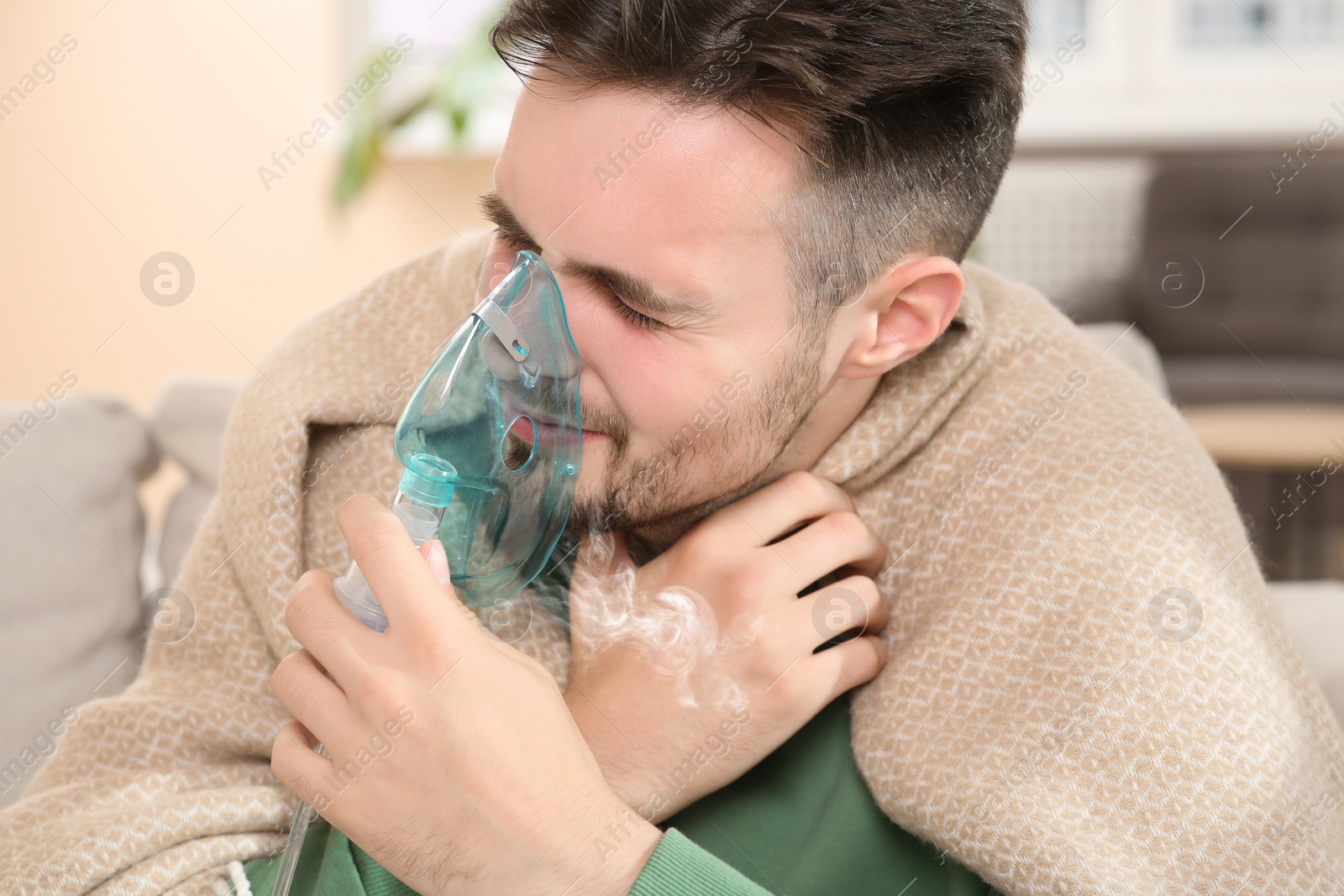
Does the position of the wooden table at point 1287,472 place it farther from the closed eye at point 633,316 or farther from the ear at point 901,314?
the closed eye at point 633,316

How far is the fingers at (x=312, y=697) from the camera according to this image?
2.65ft

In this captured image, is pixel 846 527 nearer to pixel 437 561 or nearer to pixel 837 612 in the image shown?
pixel 837 612

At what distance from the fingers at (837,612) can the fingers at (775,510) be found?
0.07m

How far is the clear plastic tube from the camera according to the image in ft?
2.73

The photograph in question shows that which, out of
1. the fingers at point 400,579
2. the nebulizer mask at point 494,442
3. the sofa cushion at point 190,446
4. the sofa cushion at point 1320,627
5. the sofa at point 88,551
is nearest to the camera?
the fingers at point 400,579

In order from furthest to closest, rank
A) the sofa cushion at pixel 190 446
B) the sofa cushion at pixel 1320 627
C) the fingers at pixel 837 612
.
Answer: the sofa cushion at pixel 190 446, the sofa cushion at pixel 1320 627, the fingers at pixel 837 612

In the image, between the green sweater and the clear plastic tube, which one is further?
the green sweater

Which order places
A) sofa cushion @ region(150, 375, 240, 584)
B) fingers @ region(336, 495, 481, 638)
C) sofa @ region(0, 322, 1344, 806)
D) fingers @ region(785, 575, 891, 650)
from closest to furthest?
fingers @ region(336, 495, 481, 638)
fingers @ region(785, 575, 891, 650)
sofa @ region(0, 322, 1344, 806)
sofa cushion @ region(150, 375, 240, 584)

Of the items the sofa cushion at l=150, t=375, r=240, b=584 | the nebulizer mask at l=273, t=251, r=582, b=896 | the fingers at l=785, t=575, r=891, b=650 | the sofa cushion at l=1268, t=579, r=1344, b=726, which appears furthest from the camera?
the sofa cushion at l=150, t=375, r=240, b=584

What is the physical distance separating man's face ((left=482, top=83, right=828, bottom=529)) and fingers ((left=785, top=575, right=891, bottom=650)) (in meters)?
0.16
